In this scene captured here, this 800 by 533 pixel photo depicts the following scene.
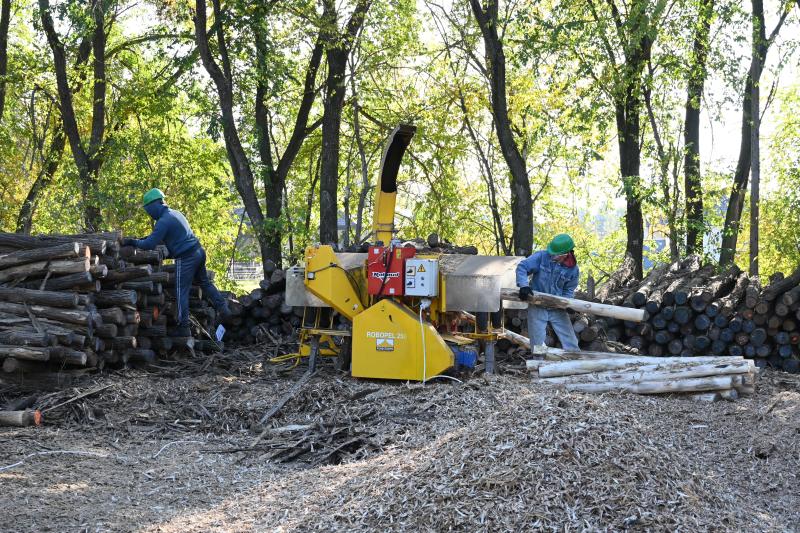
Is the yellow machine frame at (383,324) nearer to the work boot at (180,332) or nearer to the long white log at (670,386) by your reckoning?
the long white log at (670,386)

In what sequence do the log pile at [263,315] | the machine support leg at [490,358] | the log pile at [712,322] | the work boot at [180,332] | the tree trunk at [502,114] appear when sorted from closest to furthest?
the machine support leg at [490,358], the log pile at [712,322], the work boot at [180,332], the log pile at [263,315], the tree trunk at [502,114]

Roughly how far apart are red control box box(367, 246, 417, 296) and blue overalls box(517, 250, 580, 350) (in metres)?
1.52

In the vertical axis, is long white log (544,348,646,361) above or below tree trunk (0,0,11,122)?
below

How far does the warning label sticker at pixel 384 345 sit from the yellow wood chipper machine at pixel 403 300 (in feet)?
0.04

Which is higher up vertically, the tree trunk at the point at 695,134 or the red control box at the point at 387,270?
the tree trunk at the point at 695,134

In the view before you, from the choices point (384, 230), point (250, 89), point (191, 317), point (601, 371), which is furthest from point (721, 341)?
point (250, 89)

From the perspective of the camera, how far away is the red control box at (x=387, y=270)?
9844 mm

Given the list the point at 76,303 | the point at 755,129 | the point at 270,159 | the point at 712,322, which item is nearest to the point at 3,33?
the point at 270,159

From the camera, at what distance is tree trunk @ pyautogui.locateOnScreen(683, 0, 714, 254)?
17531 millimetres

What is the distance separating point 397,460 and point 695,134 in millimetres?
14864

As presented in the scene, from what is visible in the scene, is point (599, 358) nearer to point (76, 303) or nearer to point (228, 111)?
point (76, 303)

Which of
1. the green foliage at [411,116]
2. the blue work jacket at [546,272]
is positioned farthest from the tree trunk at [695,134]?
the blue work jacket at [546,272]

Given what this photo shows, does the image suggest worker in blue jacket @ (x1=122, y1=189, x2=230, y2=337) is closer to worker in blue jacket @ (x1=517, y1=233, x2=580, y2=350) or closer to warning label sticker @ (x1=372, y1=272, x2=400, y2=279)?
warning label sticker @ (x1=372, y1=272, x2=400, y2=279)

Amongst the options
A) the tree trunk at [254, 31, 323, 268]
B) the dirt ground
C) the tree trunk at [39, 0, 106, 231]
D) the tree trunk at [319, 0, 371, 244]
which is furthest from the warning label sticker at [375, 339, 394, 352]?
the tree trunk at [39, 0, 106, 231]
